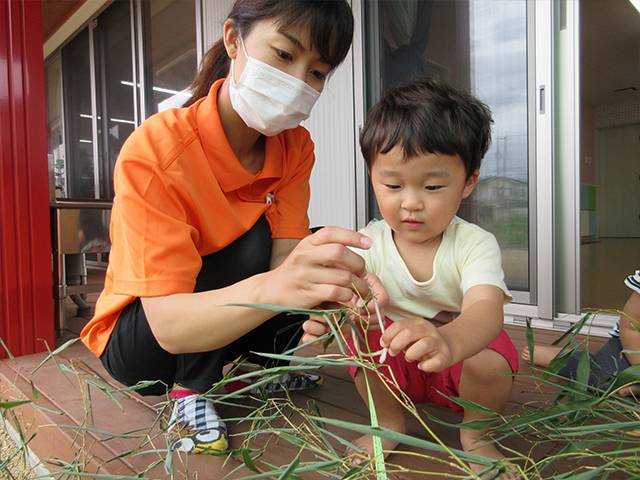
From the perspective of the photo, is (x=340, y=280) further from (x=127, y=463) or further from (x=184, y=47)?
(x=184, y=47)

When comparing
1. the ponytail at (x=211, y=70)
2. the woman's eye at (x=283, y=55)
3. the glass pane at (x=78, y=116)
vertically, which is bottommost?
the woman's eye at (x=283, y=55)

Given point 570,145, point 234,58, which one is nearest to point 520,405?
point 234,58

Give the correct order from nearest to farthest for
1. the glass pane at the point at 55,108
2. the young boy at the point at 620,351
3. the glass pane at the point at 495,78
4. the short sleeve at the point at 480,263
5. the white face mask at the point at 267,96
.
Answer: the short sleeve at the point at 480,263 → the white face mask at the point at 267,96 → the young boy at the point at 620,351 → the glass pane at the point at 495,78 → the glass pane at the point at 55,108

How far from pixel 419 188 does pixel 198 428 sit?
605 millimetres

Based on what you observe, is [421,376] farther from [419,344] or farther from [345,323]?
[419,344]

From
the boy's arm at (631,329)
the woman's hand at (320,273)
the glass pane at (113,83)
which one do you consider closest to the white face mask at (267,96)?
the woman's hand at (320,273)

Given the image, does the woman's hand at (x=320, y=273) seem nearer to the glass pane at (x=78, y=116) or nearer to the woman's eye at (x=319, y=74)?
the woman's eye at (x=319, y=74)

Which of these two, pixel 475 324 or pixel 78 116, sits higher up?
pixel 78 116

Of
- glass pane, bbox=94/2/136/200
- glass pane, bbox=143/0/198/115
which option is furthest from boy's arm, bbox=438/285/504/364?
glass pane, bbox=94/2/136/200

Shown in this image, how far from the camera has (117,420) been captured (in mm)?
1038

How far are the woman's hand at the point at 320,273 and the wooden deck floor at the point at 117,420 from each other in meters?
0.26

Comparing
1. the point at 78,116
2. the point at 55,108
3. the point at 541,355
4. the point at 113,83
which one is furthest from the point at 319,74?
the point at 55,108

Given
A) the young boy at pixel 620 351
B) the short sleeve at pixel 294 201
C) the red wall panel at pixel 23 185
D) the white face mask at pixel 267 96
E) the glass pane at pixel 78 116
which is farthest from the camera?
the glass pane at pixel 78 116

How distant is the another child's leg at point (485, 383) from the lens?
745 millimetres
